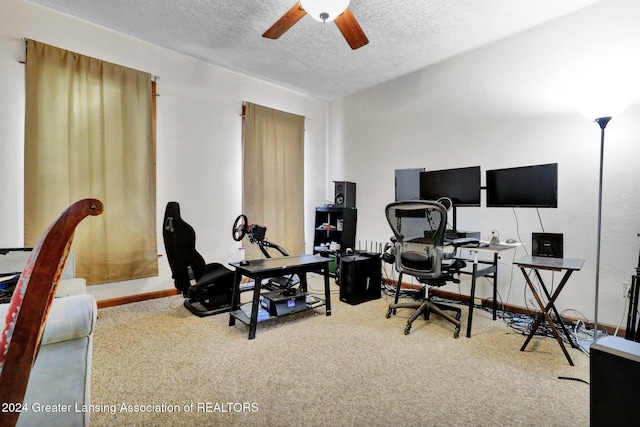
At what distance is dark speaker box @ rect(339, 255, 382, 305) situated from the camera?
10.9 feet

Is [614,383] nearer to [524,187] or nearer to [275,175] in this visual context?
[524,187]

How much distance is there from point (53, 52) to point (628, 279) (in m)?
5.51

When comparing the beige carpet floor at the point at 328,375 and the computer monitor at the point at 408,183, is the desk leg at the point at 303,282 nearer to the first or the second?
the beige carpet floor at the point at 328,375

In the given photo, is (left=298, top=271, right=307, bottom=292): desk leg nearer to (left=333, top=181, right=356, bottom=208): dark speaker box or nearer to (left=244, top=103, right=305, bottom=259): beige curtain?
(left=244, top=103, right=305, bottom=259): beige curtain

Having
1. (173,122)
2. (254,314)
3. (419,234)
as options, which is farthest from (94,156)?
(419,234)

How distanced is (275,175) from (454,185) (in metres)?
2.45

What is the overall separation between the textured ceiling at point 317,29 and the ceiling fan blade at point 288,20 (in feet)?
1.27

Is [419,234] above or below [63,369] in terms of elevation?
above

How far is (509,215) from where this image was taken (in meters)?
3.15

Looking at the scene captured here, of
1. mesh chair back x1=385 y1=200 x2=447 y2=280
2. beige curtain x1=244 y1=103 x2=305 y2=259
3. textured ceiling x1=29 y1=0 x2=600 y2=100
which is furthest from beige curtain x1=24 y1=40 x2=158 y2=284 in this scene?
mesh chair back x1=385 y1=200 x2=447 y2=280

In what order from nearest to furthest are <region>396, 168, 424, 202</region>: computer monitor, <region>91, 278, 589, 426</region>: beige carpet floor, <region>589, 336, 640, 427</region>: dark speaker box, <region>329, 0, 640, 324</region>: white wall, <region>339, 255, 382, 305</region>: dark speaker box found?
<region>589, 336, 640, 427</region>: dark speaker box → <region>91, 278, 589, 426</region>: beige carpet floor → <region>329, 0, 640, 324</region>: white wall → <region>339, 255, 382, 305</region>: dark speaker box → <region>396, 168, 424, 202</region>: computer monitor

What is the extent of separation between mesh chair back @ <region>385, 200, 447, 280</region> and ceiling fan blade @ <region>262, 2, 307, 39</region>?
1683 mm

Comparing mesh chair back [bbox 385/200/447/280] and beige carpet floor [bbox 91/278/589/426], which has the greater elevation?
mesh chair back [bbox 385/200/447/280]

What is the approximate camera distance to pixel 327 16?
2189 millimetres
